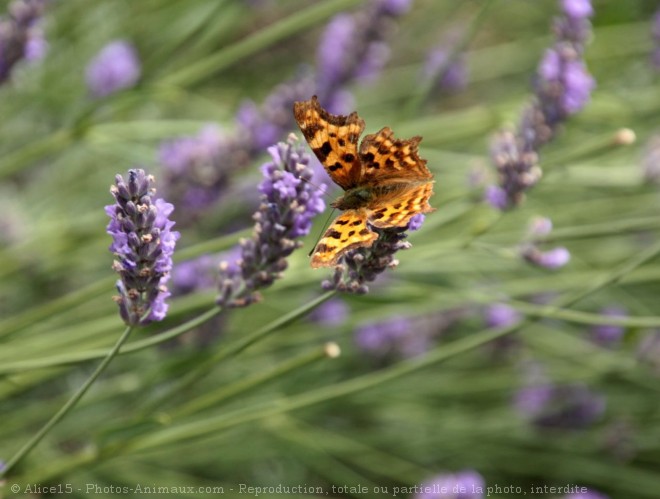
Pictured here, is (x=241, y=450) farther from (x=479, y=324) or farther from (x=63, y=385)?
(x=479, y=324)

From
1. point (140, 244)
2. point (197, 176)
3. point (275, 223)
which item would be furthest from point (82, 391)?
point (197, 176)

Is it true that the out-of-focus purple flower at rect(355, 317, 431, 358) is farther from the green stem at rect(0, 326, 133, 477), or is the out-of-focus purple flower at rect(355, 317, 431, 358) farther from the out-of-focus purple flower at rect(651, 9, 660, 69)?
the green stem at rect(0, 326, 133, 477)

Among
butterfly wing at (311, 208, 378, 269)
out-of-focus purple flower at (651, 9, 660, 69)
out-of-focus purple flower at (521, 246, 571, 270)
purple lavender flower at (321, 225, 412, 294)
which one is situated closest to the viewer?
butterfly wing at (311, 208, 378, 269)

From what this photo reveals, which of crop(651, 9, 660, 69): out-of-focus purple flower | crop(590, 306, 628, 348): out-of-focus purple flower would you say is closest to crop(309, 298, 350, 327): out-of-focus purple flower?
crop(590, 306, 628, 348): out-of-focus purple flower

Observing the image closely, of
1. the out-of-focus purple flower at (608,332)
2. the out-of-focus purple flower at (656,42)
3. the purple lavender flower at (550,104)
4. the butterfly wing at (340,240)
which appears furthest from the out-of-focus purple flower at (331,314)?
the out-of-focus purple flower at (656,42)

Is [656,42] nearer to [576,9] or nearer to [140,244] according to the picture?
[576,9]

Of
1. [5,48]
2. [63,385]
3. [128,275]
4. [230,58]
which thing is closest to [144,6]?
[230,58]
